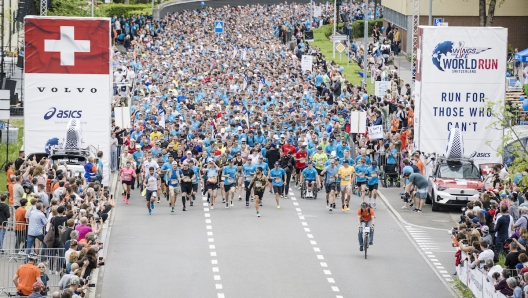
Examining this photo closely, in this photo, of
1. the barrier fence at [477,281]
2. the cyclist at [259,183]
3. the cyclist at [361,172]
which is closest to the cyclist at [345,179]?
the cyclist at [361,172]

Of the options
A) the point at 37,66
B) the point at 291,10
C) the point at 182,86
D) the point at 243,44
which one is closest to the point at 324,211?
the point at 37,66

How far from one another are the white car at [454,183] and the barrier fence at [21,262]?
12545 mm

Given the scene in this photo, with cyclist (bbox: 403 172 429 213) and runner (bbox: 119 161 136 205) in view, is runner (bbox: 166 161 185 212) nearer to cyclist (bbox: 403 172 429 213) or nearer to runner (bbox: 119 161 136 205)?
runner (bbox: 119 161 136 205)

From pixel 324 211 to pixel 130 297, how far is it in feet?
35.2

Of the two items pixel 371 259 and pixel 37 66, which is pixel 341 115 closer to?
pixel 37 66

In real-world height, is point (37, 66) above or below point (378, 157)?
above

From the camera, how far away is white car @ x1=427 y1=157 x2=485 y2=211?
35.2m

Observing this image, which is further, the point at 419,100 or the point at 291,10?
the point at 291,10

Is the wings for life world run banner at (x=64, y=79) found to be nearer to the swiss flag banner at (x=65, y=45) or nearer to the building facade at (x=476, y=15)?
the swiss flag banner at (x=65, y=45)

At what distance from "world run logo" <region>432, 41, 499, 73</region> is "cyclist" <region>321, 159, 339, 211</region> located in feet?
14.5

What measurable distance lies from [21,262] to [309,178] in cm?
1141

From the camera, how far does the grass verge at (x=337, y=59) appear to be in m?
63.4

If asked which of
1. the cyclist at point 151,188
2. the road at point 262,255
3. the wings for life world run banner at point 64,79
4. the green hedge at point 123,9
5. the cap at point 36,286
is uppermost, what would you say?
the green hedge at point 123,9

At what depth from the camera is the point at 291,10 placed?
4210 inches
